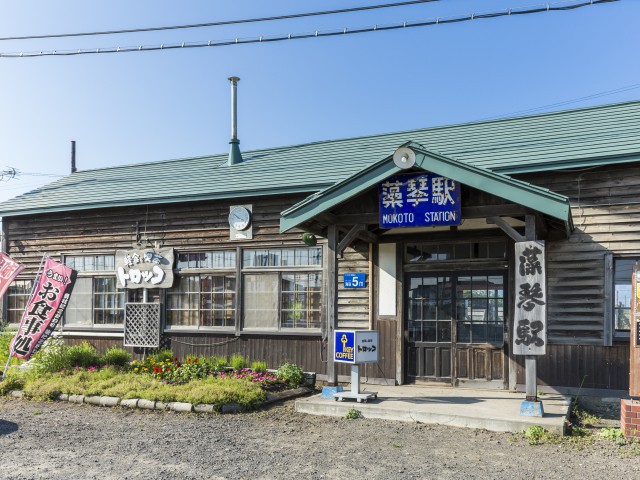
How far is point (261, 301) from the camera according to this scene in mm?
12461

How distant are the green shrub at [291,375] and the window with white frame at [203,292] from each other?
6.77ft

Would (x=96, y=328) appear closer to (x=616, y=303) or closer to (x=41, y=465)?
(x=41, y=465)

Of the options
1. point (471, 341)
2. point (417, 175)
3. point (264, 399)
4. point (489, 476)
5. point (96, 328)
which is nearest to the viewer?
point (489, 476)

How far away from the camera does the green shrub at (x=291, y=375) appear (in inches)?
434

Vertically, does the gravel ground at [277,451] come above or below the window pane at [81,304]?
below

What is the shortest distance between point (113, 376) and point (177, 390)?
2070 millimetres

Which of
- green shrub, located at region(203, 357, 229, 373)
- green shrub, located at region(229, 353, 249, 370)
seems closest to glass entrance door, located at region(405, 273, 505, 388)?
green shrub, located at region(229, 353, 249, 370)

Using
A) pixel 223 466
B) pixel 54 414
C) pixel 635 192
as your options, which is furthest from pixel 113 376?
pixel 635 192

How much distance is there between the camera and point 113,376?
11094 millimetres

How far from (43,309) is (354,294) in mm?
6095

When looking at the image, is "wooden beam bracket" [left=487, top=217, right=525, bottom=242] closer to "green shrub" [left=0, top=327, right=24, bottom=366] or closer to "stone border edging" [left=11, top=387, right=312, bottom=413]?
"stone border edging" [left=11, top=387, right=312, bottom=413]

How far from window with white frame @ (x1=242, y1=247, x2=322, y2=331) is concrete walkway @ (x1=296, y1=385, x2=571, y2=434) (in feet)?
8.54

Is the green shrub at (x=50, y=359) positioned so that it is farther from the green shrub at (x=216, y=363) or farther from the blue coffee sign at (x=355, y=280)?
the blue coffee sign at (x=355, y=280)

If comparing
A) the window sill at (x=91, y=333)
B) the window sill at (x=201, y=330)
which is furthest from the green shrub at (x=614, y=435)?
the window sill at (x=91, y=333)
